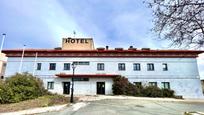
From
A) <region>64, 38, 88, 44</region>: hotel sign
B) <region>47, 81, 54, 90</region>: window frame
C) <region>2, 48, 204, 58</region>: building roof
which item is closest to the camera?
<region>47, 81, 54, 90</region>: window frame

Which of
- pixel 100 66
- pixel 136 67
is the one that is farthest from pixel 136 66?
pixel 100 66

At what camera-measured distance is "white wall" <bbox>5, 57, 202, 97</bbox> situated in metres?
34.3

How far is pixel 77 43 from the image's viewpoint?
39.9m

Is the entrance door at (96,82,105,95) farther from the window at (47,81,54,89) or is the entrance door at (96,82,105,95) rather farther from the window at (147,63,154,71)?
the window at (147,63,154,71)

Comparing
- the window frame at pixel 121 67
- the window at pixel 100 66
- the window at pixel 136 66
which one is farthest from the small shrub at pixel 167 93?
the window at pixel 100 66

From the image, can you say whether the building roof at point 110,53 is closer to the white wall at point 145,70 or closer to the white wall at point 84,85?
the white wall at point 145,70

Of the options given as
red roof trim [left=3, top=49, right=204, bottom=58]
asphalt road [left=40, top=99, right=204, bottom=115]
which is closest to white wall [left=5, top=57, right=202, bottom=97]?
red roof trim [left=3, top=49, right=204, bottom=58]

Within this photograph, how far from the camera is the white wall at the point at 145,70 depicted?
113ft

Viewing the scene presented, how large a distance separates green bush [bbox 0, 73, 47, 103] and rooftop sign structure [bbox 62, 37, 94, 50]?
59.2ft

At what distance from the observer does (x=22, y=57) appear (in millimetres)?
34719

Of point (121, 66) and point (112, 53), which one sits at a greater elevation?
point (112, 53)

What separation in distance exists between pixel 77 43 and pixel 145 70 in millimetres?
13576

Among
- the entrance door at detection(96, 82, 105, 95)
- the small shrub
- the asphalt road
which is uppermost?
the entrance door at detection(96, 82, 105, 95)

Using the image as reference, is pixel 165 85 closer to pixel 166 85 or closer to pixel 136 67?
pixel 166 85
